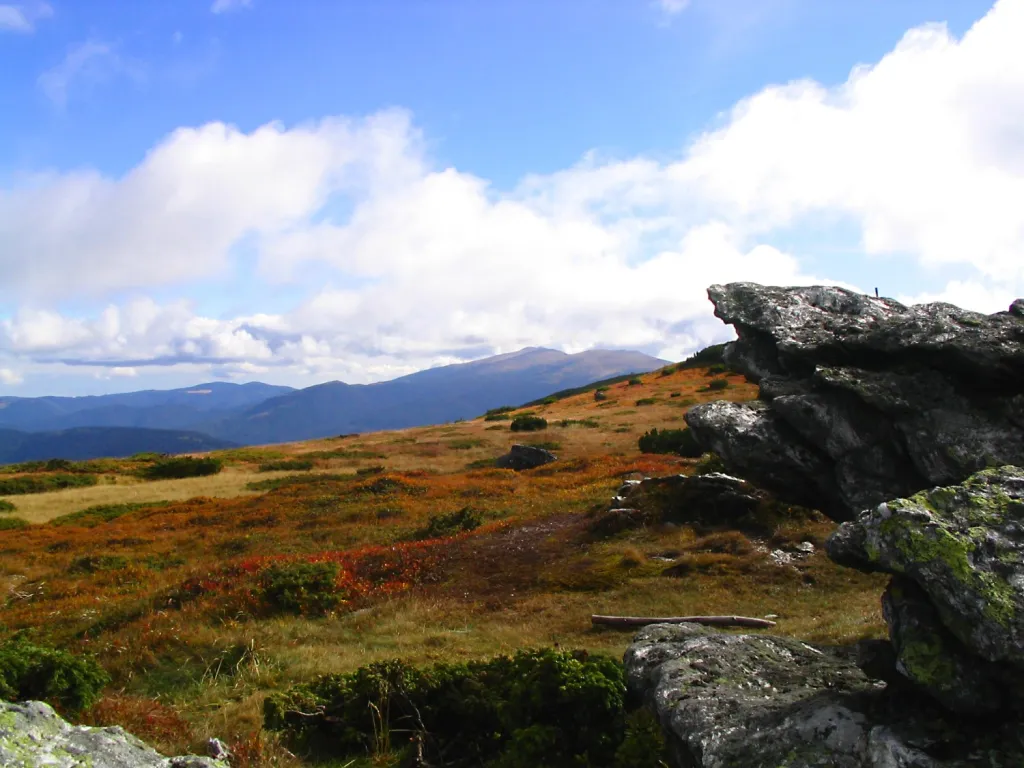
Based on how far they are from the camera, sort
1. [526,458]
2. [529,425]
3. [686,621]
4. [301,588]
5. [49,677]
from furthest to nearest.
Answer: [529,425] < [526,458] < [301,588] < [686,621] < [49,677]

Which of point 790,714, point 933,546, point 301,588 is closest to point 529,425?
point 301,588

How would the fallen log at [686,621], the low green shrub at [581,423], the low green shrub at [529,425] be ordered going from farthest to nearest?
the low green shrub at [529,425]
the low green shrub at [581,423]
the fallen log at [686,621]

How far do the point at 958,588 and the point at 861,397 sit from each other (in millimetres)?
6993

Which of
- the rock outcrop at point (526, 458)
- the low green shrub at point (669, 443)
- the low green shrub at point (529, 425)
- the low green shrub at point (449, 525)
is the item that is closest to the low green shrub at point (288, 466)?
the rock outcrop at point (526, 458)

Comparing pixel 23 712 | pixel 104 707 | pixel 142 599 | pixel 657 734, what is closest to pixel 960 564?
pixel 657 734

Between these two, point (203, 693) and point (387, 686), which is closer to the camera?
point (387, 686)

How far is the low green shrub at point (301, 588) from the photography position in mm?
18078

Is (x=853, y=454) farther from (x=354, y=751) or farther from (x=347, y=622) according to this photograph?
(x=347, y=622)

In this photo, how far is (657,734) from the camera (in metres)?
7.85

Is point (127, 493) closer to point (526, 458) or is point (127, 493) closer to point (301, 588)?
point (526, 458)

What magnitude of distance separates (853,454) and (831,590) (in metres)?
5.72

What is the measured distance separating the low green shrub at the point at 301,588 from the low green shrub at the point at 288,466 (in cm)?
3913

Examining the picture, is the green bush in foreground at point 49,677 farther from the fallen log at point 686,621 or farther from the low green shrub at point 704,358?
the low green shrub at point 704,358

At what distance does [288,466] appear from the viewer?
58625mm
